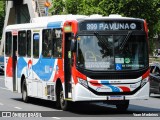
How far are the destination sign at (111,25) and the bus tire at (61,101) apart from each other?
2276 mm

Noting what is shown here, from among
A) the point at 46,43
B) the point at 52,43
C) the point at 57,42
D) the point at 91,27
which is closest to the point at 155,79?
the point at 46,43

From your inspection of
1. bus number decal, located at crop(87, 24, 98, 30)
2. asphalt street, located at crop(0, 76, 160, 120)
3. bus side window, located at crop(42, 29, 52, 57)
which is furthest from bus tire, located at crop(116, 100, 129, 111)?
bus side window, located at crop(42, 29, 52, 57)

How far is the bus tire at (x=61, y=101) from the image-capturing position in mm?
20391

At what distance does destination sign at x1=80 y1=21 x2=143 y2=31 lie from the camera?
19.6 m

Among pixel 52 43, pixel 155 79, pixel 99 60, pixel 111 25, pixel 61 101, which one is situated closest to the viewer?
pixel 99 60

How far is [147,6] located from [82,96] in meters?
24.1

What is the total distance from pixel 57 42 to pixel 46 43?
1.21 m

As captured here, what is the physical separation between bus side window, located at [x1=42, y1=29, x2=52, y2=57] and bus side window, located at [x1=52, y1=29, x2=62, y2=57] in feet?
1.49

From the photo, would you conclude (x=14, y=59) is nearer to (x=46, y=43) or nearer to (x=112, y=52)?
(x=46, y=43)

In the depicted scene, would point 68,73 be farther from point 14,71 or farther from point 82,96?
point 14,71

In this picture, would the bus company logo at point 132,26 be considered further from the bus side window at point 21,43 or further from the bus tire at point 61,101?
the bus side window at point 21,43

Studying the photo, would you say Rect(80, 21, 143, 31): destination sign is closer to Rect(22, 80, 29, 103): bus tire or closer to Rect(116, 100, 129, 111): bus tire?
Rect(116, 100, 129, 111): bus tire

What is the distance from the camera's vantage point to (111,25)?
19750 millimetres

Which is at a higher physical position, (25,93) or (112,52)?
(112,52)
